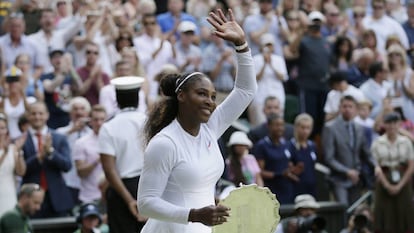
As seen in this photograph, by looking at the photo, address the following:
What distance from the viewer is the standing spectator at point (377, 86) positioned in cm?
1672

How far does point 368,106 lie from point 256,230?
9.18 meters

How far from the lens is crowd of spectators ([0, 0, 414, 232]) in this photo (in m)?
13.5

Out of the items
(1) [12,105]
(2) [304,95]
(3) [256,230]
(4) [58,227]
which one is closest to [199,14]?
(2) [304,95]

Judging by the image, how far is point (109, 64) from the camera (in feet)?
53.5

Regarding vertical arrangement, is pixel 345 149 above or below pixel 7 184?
below

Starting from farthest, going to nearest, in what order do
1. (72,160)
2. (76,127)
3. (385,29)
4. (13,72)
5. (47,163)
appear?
(385,29) < (13,72) < (76,127) < (72,160) < (47,163)

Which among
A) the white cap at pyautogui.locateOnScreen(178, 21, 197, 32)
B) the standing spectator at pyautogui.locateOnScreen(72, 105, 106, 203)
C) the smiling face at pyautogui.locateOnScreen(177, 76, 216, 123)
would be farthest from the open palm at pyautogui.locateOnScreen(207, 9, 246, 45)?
the white cap at pyautogui.locateOnScreen(178, 21, 197, 32)

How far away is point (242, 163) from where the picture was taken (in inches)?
543

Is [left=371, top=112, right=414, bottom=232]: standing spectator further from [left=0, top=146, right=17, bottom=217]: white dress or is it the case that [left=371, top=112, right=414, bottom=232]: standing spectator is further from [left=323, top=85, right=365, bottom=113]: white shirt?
[left=0, top=146, right=17, bottom=217]: white dress

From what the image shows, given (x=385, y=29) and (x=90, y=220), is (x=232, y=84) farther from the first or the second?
(x=90, y=220)

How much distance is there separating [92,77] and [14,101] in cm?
129

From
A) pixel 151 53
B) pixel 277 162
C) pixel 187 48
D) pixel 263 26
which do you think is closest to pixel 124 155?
pixel 277 162

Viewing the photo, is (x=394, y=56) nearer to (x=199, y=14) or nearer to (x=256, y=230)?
(x=199, y=14)

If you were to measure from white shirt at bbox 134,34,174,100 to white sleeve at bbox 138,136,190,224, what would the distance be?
927cm
